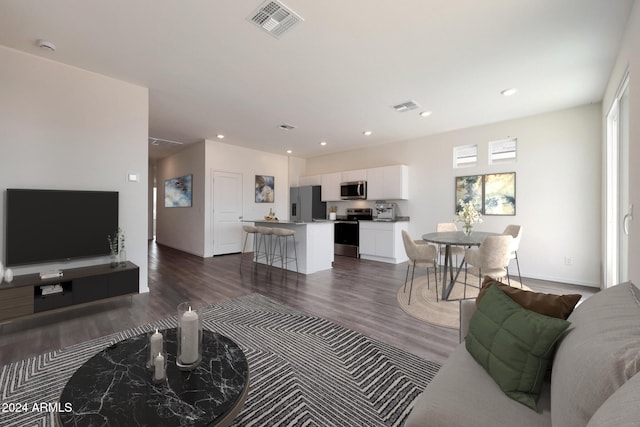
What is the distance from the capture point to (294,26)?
7.82 feet

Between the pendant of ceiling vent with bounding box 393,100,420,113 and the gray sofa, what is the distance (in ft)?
11.2

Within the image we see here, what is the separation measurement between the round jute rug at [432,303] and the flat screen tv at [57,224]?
12.2 ft

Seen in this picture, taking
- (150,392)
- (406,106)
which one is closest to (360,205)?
(406,106)

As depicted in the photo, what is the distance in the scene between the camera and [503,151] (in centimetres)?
489

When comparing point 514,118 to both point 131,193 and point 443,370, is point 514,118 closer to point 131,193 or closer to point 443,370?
point 443,370

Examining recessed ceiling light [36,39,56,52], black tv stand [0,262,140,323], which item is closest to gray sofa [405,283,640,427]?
black tv stand [0,262,140,323]

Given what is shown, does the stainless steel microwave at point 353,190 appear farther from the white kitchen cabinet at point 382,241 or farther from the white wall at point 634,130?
the white wall at point 634,130

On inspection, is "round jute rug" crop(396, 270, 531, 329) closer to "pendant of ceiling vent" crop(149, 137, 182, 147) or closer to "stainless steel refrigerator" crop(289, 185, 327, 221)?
"stainless steel refrigerator" crop(289, 185, 327, 221)

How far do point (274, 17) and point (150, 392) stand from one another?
8.79 ft

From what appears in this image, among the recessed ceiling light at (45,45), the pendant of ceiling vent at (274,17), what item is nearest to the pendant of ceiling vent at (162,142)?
the recessed ceiling light at (45,45)

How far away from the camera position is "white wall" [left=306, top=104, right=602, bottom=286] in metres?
4.07

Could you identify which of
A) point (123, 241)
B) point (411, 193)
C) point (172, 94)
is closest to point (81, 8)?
point (172, 94)

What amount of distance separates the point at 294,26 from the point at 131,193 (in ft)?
9.35

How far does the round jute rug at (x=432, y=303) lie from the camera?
2873mm
